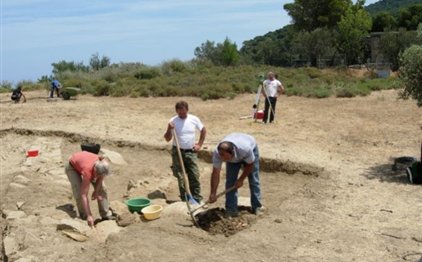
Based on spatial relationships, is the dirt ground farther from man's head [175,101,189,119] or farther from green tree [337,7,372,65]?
green tree [337,7,372,65]

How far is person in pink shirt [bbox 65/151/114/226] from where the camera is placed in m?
5.87

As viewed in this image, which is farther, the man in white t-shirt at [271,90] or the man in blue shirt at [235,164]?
the man in white t-shirt at [271,90]

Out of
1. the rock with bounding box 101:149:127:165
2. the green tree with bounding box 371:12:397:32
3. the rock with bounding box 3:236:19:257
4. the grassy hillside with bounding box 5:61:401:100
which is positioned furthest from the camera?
the green tree with bounding box 371:12:397:32

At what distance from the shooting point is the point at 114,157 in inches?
388

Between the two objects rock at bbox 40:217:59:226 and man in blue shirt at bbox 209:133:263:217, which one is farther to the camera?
rock at bbox 40:217:59:226

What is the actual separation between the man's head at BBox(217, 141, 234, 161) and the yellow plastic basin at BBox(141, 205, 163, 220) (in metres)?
1.17

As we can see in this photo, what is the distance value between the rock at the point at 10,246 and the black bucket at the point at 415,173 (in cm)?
540

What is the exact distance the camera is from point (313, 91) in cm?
1845

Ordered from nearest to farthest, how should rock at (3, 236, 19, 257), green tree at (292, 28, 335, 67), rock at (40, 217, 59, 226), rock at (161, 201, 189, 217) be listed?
1. rock at (3, 236, 19, 257)
2. rock at (40, 217, 59, 226)
3. rock at (161, 201, 189, 217)
4. green tree at (292, 28, 335, 67)

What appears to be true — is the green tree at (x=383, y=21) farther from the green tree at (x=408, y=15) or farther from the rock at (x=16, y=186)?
the rock at (x=16, y=186)

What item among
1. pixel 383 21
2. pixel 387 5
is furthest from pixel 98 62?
pixel 387 5

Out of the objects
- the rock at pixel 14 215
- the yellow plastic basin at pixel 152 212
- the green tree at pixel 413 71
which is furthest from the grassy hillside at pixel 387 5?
the rock at pixel 14 215

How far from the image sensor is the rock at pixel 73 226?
5.71m

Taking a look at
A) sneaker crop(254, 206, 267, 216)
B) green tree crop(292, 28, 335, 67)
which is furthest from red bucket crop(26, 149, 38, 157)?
green tree crop(292, 28, 335, 67)
